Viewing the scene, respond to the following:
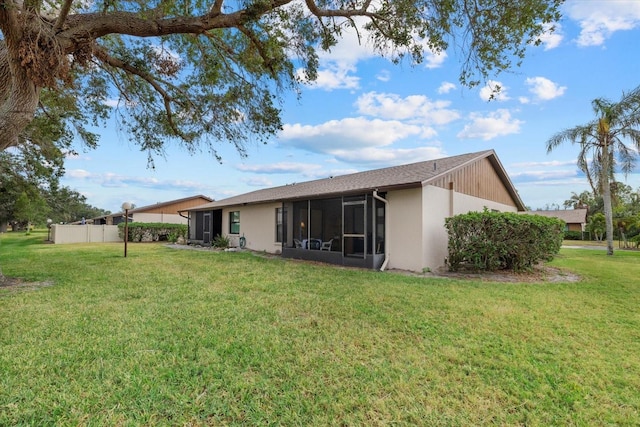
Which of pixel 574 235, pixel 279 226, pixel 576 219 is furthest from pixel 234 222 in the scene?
pixel 576 219

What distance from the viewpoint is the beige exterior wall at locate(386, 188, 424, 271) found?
9.23 m

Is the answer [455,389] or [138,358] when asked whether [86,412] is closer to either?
[138,358]

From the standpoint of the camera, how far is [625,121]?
1520cm

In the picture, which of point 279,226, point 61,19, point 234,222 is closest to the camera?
point 61,19

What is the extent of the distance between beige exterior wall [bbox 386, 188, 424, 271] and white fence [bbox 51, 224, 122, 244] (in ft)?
78.7

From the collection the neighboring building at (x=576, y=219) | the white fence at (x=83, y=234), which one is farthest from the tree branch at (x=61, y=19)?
the neighboring building at (x=576, y=219)

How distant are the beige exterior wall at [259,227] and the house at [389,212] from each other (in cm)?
Result: 5

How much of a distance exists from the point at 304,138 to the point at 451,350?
46.9ft

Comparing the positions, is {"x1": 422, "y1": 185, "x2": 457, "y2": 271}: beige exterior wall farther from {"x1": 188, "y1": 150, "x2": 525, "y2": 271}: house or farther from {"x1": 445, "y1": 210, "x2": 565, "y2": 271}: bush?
{"x1": 445, "y1": 210, "x2": 565, "y2": 271}: bush

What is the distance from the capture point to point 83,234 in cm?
2464

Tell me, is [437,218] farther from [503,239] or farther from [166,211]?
[166,211]

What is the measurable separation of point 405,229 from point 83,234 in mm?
25855

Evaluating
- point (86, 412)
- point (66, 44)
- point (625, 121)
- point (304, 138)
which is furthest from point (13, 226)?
point (625, 121)

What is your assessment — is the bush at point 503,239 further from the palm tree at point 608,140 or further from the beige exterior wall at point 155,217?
the beige exterior wall at point 155,217
